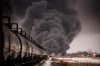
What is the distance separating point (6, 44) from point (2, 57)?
58 cm

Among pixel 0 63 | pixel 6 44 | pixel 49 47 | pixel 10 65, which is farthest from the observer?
pixel 49 47

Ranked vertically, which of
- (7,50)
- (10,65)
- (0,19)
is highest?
(0,19)

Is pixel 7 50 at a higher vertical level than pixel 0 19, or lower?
lower

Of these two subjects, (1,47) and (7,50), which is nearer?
(1,47)

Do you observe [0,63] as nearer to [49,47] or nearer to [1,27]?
[1,27]

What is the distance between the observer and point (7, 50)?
7.16 m

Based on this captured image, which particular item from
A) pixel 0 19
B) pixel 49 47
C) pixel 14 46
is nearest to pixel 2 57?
pixel 0 19

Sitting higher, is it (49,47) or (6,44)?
(49,47)

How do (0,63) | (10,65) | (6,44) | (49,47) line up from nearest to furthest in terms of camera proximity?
(0,63), (6,44), (10,65), (49,47)

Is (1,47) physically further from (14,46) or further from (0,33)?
(14,46)

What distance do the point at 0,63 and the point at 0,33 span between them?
35.0 inches

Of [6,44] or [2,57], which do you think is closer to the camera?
[2,57]

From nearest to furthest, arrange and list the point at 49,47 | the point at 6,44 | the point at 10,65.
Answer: the point at 6,44
the point at 10,65
the point at 49,47

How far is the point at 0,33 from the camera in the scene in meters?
6.49
